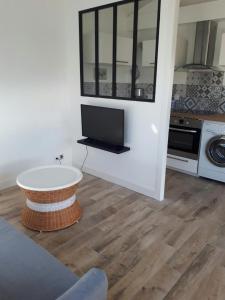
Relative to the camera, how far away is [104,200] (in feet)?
9.91

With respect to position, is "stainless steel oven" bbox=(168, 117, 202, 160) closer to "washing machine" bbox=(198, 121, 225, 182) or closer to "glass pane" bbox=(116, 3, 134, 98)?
"washing machine" bbox=(198, 121, 225, 182)

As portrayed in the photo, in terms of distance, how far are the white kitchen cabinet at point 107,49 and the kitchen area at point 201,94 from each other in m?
1.22

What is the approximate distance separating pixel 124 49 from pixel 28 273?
2658 mm

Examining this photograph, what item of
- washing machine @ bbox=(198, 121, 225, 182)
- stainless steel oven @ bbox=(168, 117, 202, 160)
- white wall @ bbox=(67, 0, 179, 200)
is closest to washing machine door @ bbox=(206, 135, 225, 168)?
washing machine @ bbox=(198, 121, 225, 182)

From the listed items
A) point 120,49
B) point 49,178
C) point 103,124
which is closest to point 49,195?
point 49,178

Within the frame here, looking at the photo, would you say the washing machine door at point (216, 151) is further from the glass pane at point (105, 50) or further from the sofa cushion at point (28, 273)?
the sofa cushion at point (28, 273)

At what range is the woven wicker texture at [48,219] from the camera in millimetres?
2381

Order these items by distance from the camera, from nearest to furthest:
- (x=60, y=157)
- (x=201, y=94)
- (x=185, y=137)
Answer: (x=185, y=137) → (x=60, y=157) → (x=201, y=94)

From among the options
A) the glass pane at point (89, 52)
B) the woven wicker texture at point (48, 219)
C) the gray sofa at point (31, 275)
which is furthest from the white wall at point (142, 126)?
the gray sofa at point (31, 275)

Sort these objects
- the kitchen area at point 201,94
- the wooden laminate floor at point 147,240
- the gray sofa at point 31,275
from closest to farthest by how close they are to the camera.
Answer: the gray sofa at point 31,275, the wooden laminate floor at point 147,240, the kitchen area at point 201,94

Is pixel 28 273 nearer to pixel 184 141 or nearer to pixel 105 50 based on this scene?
pixel 105 50

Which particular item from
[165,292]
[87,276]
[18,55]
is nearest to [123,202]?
[165,292]

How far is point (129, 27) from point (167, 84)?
0.93m

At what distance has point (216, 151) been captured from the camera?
11.4 ft
